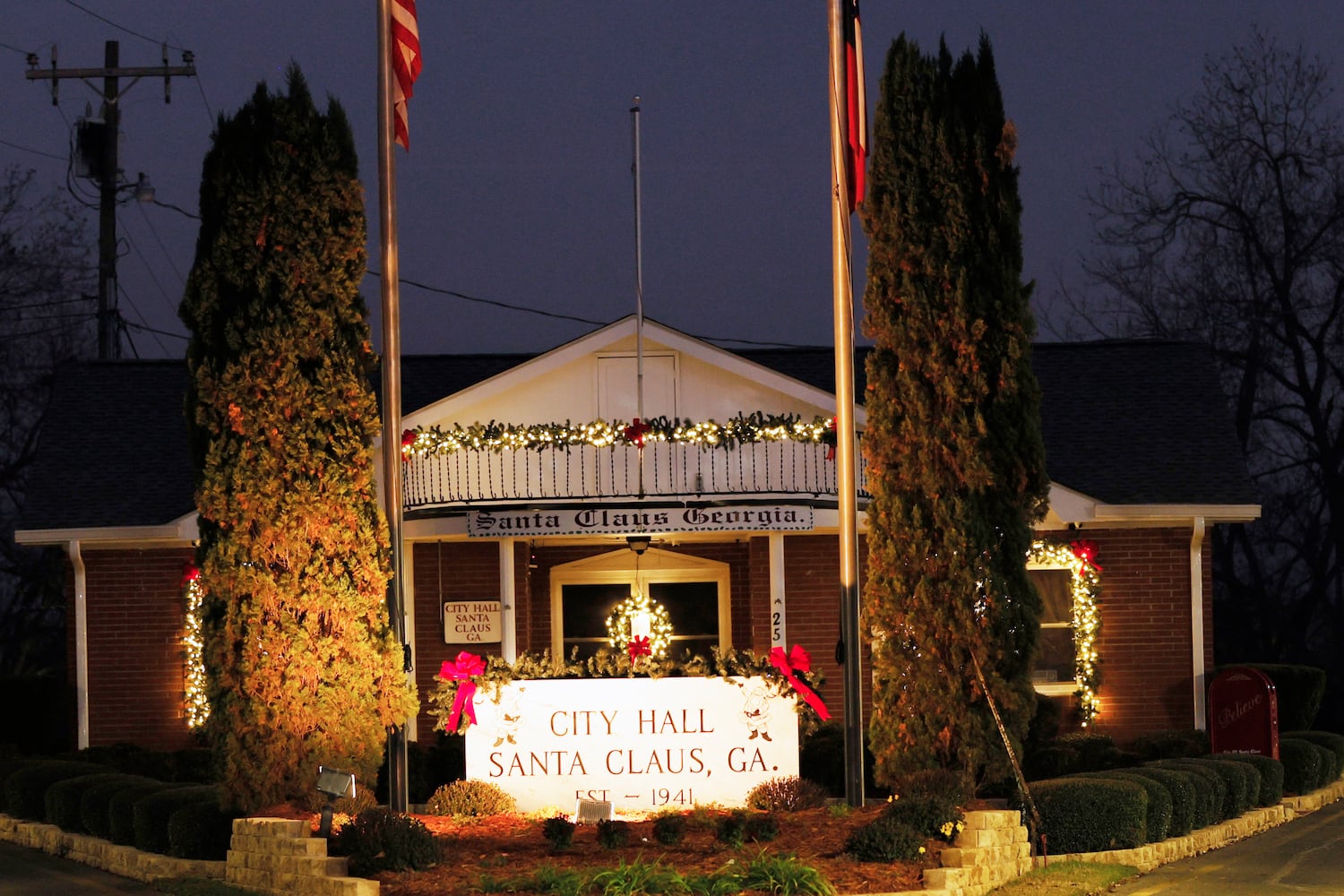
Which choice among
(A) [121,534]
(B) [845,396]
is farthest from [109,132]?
(B) [845,396]

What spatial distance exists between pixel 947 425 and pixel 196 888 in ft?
20.4

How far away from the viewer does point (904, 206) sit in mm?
13320

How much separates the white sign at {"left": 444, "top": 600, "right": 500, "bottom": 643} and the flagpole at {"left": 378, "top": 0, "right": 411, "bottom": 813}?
20.4ft

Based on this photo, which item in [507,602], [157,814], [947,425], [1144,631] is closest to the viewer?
[947,425]

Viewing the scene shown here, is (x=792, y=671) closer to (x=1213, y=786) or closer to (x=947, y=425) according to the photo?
(x=947, y=425)

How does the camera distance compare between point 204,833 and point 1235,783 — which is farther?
point 1235,783

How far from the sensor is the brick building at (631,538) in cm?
1831

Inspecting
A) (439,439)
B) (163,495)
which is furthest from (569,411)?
(163,495)

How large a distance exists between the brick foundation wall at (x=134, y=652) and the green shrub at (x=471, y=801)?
6.51m

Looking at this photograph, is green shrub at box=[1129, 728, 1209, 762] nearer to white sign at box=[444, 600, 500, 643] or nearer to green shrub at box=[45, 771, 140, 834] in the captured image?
white sign at box=[444, 600, 500, 643]

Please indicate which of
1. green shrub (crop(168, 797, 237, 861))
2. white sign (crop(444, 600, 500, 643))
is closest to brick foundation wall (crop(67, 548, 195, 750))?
white sign (crop(444, 600, 500, 643))

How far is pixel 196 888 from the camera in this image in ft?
39.2

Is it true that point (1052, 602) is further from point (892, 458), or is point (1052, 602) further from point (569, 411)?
point (892, 458)

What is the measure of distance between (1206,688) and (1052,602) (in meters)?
1.92
